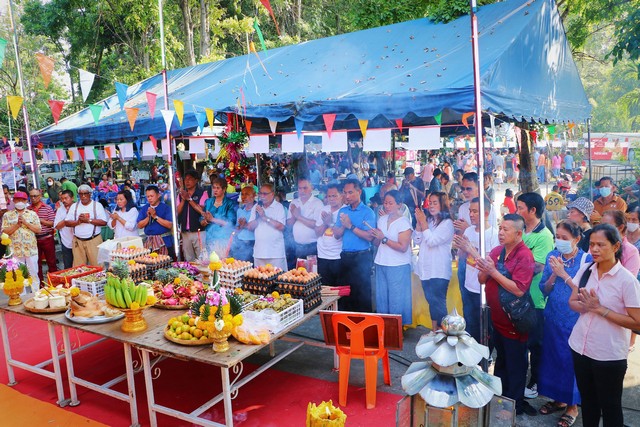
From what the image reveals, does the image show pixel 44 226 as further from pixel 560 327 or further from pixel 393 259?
pixel 560 327

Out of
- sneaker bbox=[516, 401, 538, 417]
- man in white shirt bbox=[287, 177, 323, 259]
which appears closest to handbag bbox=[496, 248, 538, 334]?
sneaker bbox=[516, 401, 538, 417]

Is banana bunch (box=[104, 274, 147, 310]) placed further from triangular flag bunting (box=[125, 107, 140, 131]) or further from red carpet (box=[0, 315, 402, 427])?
triangular flag bunting (box=[125, 107, 140, 131])

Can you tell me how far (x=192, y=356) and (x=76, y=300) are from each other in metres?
1.69

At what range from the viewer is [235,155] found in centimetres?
711

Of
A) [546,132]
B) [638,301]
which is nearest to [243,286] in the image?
[638,301]

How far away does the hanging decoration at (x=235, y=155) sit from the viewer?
6883mm

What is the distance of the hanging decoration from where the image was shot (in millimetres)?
6883

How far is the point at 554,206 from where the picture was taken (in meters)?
8.89

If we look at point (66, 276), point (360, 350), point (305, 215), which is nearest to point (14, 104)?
point (66, 276)

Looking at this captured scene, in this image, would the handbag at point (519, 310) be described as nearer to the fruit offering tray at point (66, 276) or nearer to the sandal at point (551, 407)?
the sandal at point (551, 407)

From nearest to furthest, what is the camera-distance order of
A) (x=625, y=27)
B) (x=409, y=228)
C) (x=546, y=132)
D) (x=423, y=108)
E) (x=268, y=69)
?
1. (x=423, y=108)
2. (x=409, y=228)
3. (x=625, y=27)
4. (x=268, y=69)
5. (x=546, y=132)

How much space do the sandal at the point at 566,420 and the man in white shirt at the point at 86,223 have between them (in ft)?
23.1

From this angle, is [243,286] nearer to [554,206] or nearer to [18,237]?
[18,237]

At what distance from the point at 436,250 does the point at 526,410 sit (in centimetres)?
192
